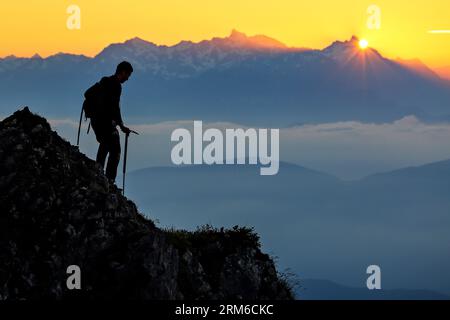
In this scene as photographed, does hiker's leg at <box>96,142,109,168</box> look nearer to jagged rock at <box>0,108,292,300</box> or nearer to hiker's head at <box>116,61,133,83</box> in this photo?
jagged rock at <box>0,108,292,300</box>

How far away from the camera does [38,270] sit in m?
18.4

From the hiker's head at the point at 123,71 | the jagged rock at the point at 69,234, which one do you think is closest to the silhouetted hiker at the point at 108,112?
the hiker's head at the point at 123,71

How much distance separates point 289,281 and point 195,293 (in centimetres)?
405

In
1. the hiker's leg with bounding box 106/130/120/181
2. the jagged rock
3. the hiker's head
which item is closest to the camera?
the jagged rock

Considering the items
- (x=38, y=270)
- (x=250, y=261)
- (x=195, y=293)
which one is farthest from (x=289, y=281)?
(x=38, y=270)

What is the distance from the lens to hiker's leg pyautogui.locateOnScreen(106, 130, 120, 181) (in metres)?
22.7

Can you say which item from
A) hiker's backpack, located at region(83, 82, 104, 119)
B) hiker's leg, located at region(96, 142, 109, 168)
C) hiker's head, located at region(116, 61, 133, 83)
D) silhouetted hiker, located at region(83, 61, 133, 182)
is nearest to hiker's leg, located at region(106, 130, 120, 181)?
silhouetted hiker, located at region(83, 61, 133, 182)

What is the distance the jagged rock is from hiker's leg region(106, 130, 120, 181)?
941mm

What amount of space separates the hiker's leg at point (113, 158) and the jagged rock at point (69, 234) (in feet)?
3.09

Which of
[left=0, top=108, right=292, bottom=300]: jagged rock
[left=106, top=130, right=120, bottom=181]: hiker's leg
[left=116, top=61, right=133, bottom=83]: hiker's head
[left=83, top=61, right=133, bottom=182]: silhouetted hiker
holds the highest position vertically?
[left=116, top=61, right=133, bottom=83]: hiker's head

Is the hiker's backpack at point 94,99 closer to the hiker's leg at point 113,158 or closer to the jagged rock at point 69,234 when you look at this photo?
the hiker's leg at point 113,158

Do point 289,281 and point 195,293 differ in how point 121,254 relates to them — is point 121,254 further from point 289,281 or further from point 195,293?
point 289,281

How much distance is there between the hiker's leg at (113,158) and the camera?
22.7 meters

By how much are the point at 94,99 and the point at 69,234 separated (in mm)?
4648
